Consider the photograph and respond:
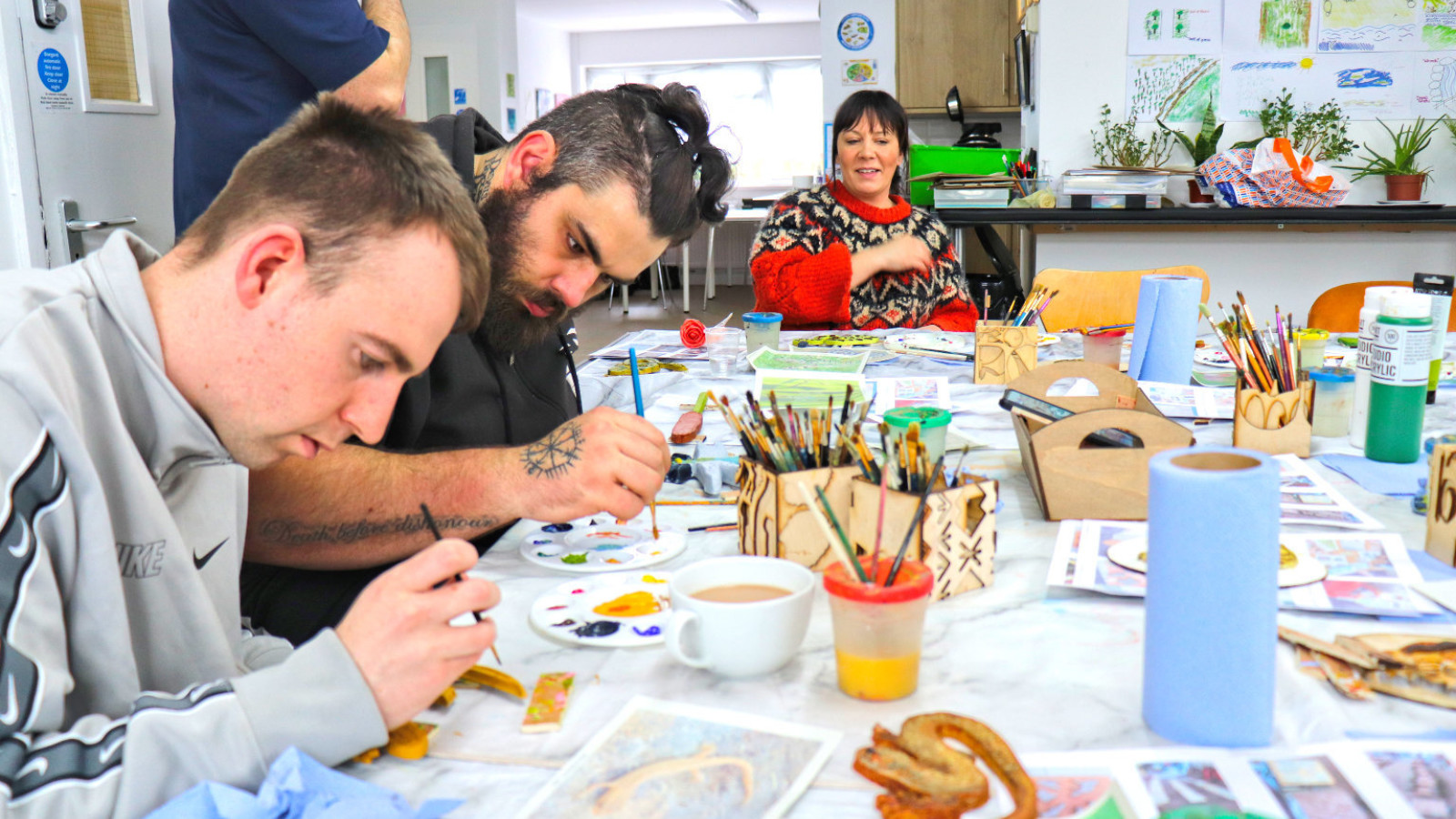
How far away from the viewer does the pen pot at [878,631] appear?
2.46 feet

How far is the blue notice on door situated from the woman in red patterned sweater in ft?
5.84

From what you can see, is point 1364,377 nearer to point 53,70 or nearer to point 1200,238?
point 1200,238

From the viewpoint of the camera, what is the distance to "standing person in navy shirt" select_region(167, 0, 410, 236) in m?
1.95

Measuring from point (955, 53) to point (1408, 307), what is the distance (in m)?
5.05

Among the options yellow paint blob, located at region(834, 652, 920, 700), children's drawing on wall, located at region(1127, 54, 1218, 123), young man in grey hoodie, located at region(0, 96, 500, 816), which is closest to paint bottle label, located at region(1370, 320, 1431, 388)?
yellow paint blob, located at region(834, 652, 920, 700)

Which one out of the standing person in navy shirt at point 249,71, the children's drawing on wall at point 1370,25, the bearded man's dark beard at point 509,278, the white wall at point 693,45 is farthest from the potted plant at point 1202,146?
the white wall at point 693,45

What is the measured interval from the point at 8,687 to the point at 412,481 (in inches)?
24.1

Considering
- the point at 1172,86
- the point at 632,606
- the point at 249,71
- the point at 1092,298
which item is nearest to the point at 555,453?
the point at 632,606

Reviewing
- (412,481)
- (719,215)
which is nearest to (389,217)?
(412,481)

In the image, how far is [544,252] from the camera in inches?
58.3

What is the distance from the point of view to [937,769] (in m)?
0.64

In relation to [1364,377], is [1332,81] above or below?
above

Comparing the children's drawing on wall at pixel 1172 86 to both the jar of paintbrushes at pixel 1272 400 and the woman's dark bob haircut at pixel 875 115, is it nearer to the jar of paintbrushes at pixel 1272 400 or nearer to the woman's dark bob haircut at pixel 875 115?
the woman's dark bob haircut at pixel 875 115

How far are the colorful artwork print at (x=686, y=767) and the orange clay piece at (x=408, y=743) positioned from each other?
10cm
